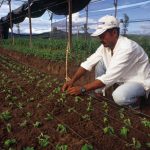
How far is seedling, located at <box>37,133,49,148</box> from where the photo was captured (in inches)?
127

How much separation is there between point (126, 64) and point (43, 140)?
5.15ft

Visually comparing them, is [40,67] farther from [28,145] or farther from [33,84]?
[28,145]

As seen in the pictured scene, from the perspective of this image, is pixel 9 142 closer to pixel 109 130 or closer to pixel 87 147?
pixel 87 147

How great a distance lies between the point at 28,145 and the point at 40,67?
651 centimetres

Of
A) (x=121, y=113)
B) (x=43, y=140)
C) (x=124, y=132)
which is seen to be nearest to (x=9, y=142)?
(x=43, y=140)

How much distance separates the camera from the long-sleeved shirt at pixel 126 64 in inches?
162

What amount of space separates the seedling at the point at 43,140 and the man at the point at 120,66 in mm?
909

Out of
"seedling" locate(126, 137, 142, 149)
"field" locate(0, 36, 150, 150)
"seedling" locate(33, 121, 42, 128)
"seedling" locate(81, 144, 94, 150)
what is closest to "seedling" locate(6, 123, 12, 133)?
"field" locate(0, 36, 150, 150)

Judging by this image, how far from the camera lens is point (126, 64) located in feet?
13.7

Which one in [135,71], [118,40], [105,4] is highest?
[105,4]

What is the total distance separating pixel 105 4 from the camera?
15.7 m

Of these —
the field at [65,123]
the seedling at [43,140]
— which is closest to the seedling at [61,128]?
the field at [65,123]

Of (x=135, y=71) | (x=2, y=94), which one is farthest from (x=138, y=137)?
(x=2, y=94)

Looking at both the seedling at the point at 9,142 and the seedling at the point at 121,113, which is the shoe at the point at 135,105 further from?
the seedling at the point at 9,142
